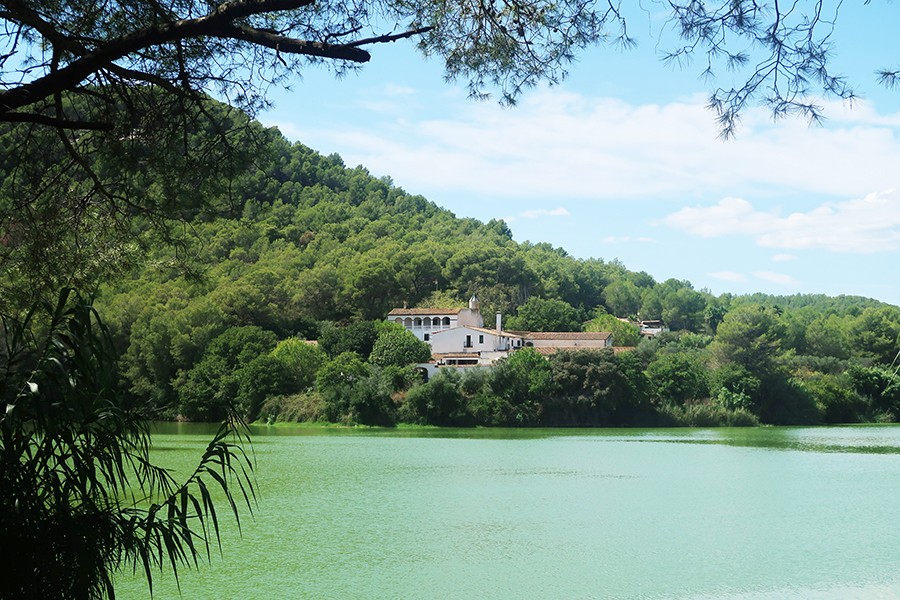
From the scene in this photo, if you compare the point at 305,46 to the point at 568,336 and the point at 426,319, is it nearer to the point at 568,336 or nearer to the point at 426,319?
the point at 568,336

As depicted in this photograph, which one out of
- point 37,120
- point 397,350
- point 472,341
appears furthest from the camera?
point 472,341

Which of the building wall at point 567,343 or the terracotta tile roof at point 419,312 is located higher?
the terracotta tile roof at point 419,312

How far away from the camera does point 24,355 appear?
403 centimetres

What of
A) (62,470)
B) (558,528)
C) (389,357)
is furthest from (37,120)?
(389,357)

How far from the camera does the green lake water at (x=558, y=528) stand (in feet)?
27.6

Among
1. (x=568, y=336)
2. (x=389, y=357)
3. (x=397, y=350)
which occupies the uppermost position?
(x=568, y=336)

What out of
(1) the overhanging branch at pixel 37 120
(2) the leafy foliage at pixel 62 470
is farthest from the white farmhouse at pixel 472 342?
(2) the leafy foliage at pixel 62 470

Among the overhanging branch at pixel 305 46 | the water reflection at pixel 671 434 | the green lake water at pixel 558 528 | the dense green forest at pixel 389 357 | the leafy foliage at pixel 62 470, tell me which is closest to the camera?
the leafy foliage at pixel 62 470

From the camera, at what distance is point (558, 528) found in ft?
37.1

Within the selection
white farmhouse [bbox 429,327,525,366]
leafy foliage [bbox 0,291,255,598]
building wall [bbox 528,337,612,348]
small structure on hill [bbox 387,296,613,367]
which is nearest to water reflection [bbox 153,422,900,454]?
small structure on hill [bbox 387,296,613,367]

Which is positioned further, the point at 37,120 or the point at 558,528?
the point at 558,528

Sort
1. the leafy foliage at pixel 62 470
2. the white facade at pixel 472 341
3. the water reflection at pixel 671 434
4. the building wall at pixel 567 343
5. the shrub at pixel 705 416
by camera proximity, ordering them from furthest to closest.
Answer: the building wall at pixel 567 343 → the white facade at pixel 472 341 → the shrub at pixel 705 416 → the water reflection at pixel 671 434 → the leafy foliage at pixel 62 470

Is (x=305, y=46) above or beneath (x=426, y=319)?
beneath

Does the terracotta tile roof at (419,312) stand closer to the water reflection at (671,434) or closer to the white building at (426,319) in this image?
the white building at (426,319)
